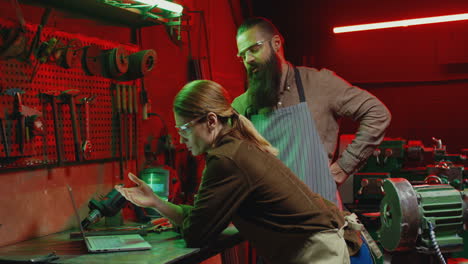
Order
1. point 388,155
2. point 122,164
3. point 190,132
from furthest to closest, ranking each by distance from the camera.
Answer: point 388,155
point 122,164
point 190,132

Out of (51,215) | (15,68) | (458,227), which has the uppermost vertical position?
(15,68)

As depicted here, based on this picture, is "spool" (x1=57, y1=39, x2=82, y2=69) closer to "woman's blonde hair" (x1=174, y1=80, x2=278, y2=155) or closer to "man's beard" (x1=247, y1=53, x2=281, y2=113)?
"woman's blonde hair" (x1=174, y1=80, x2=278, y2=155)

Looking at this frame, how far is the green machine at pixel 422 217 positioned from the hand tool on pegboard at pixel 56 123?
1.54 m

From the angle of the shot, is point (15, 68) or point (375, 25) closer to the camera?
point (15, 68)

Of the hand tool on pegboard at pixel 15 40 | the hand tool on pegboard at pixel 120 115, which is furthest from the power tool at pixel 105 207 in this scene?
the hand tool on pegboard at pixel 15 40

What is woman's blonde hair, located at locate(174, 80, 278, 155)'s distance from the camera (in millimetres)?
1832

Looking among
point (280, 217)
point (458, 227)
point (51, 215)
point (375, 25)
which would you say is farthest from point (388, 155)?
point (51, 215)

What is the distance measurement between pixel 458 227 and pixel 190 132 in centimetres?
131

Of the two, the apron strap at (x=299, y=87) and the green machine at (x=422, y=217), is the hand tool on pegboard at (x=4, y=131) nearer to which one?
the apron strap at (x=299, y=87)

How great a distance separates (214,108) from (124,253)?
65cm

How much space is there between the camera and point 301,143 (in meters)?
2.37

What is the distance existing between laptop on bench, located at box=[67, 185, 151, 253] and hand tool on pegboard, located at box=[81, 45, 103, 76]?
732mm

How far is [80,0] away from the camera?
7.66 ft

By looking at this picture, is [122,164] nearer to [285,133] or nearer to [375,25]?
[285,133]
